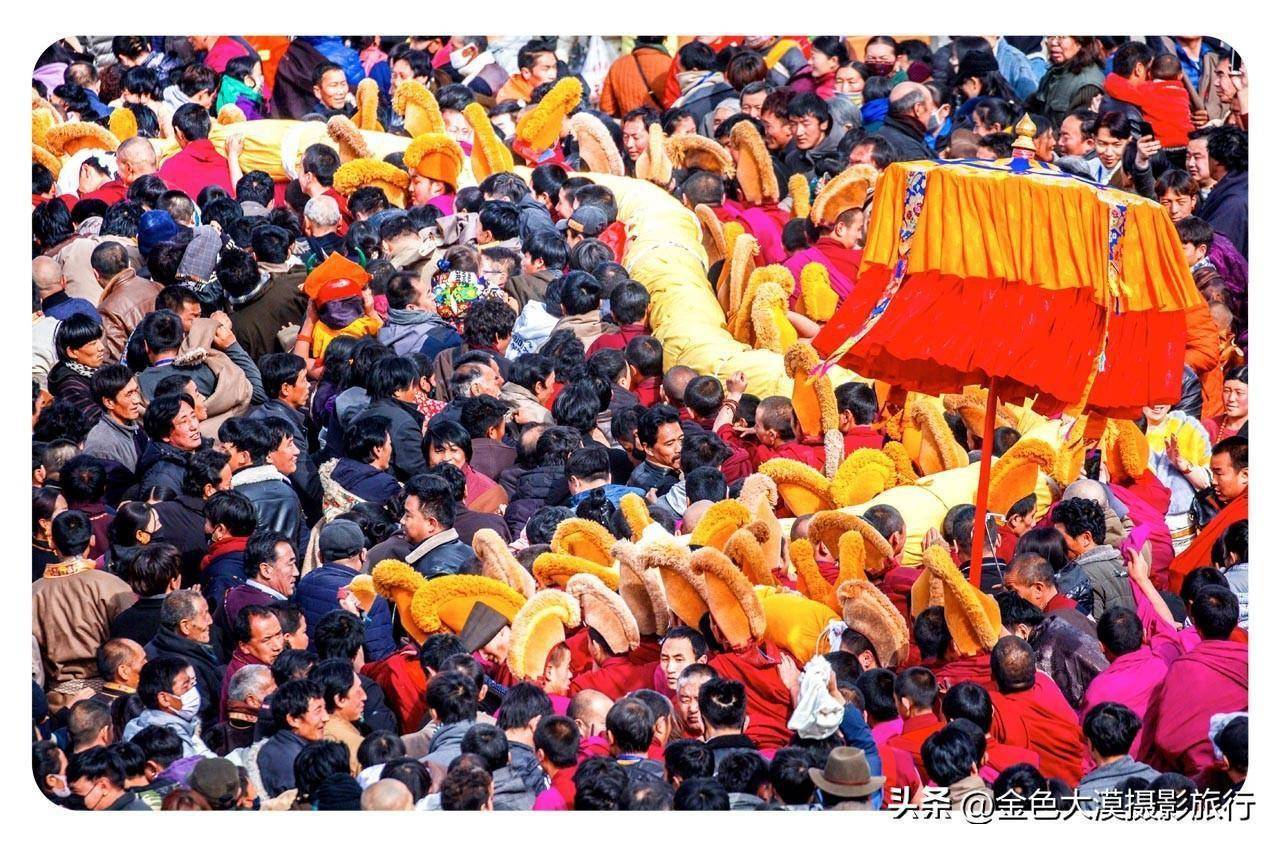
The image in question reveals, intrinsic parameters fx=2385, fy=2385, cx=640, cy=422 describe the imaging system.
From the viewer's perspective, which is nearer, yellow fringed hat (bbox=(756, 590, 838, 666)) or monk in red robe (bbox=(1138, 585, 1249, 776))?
monk in red robe (bbox=(1138, 585, 1249, 776))

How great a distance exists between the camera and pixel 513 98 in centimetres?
1595

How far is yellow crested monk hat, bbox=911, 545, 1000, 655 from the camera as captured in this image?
32.1 feet

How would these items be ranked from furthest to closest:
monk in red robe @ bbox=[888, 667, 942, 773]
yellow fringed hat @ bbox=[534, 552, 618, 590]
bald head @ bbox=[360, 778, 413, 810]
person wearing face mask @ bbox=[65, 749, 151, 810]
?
yellow fringed hat @ bbox=[534, 552, 618, 590], monk in red robe @ bbox=[888, 667, 942, 773], person wearing face mask @ bbox=[65, 749, 151, 810], bald head @ bbox=[360, 778, 413, 810]

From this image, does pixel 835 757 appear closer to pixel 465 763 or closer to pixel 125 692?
pixel 465 763

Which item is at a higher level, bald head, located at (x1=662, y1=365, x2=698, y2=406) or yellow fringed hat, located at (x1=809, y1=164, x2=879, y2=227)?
yellow fringed hat, located at (x1=809, y1=164, x2=879, y2=227)

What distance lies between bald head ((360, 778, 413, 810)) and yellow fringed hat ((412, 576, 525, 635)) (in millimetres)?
1304

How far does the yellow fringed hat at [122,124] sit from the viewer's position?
14625 mm

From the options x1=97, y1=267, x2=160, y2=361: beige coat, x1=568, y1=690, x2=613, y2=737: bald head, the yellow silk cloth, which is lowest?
x1=568, y1=690, x2=613, y2=737: bald head

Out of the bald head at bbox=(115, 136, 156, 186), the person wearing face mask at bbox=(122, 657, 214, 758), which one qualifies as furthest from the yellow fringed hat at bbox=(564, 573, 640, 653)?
the bald head at bbox=(115, 136, 156, 186)

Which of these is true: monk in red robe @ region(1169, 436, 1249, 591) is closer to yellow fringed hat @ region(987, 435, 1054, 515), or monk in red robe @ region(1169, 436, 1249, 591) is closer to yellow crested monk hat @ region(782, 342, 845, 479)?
yellow fringed hat @ region(987, 435, 1054, 515)

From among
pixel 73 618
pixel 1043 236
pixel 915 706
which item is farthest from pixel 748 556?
pixel 73 618

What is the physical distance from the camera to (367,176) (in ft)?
45.5

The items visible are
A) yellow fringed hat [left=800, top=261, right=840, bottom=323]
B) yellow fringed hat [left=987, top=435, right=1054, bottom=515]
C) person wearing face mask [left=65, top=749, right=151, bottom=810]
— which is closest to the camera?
person wearing face mask [left=65, top=749, right=151, bottom=810]

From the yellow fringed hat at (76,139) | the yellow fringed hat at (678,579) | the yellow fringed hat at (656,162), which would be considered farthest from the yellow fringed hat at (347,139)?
the yellow fringed hat at (678,579)
